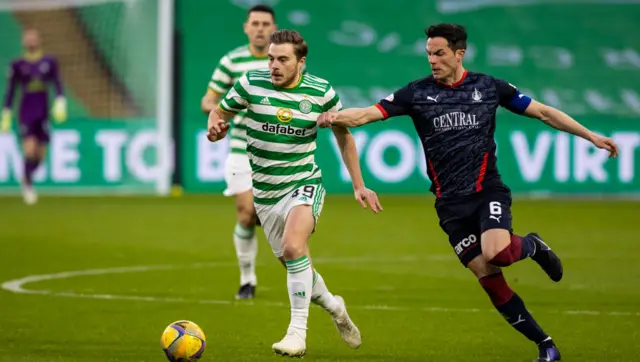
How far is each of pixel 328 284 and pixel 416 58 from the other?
12.7 metres

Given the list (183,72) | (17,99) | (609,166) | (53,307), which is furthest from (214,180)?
(53,307)

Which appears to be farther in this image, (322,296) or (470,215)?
(322,296)

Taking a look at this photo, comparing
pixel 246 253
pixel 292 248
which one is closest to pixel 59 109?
pixel 246 253

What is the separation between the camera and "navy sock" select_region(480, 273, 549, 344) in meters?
8.53

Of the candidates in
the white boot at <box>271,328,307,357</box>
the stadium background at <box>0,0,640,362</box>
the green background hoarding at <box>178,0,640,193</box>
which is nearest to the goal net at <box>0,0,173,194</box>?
the stadium background at <box>0,0,640,362</box>

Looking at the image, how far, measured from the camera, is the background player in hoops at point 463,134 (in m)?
8.72

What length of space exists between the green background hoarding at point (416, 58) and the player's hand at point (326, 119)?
15.9 meters

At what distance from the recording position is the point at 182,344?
8.21 m

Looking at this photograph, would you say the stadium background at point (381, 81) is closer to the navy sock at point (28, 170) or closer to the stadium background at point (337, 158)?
the stadium background at point (337, 158)

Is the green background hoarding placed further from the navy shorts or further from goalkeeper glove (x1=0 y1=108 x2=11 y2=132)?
the navy shorts

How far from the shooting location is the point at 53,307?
440 inches

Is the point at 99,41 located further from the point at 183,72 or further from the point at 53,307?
the point at 53,307

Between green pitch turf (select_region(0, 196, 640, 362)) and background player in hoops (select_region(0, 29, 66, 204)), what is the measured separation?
244 cm

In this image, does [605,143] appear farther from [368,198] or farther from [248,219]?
[248,219]
